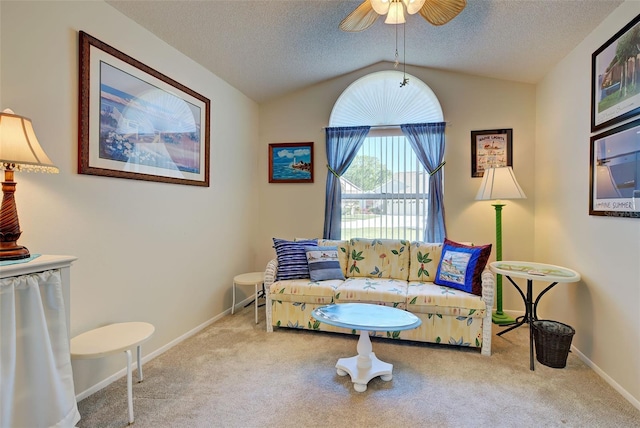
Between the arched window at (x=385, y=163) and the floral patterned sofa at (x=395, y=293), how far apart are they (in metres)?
0.50

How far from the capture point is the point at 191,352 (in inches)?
102

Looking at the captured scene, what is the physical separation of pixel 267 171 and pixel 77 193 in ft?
7.92

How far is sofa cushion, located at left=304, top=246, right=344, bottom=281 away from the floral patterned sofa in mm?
64

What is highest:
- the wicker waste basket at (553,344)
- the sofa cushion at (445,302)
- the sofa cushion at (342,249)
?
the sofa cushion at (342,249)

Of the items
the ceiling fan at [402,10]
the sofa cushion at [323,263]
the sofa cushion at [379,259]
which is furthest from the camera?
the sofa cushion at [379,259]

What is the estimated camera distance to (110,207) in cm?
214

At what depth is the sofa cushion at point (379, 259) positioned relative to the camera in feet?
11.0

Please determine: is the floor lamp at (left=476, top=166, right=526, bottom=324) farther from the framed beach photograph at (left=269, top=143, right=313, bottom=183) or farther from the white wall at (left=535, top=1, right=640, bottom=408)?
the framed beach photograph at (left=269, top=143, right=313, bottom=183)

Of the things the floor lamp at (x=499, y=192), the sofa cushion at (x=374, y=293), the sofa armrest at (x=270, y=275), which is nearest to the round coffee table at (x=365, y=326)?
the sofa cushion at (x=374, y=293)

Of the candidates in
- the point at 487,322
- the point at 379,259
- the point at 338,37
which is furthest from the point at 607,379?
the point at 338,37

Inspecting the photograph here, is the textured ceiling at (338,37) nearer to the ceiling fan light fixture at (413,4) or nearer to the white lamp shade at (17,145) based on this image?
the ceiling fan light fixture at (413,4)

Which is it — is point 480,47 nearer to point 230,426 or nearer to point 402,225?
point 402,225

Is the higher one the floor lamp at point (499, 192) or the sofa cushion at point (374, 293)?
the floor lamp at point (499, 192)

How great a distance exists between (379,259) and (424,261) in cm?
47
